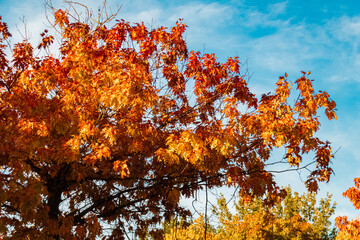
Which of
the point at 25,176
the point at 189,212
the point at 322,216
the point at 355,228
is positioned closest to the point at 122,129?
the point at 25,176

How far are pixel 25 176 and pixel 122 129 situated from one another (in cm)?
217

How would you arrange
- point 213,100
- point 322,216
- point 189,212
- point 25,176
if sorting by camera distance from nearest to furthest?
point 25,176 < point 213,100 < point 189,212 < point 322,216

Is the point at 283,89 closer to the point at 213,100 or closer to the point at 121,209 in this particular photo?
the point at 213,100

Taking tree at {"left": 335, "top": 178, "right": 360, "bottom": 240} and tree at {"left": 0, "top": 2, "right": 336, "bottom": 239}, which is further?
tree at {"left": 335, "top": 178, "right": 360, "bottom": 240}

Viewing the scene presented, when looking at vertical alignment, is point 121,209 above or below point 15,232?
above

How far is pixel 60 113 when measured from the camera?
28.1ft

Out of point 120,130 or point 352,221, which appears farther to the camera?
point 352,221

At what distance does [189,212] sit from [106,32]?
5.85m

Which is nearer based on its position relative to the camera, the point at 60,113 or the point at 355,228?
the point at 60,113

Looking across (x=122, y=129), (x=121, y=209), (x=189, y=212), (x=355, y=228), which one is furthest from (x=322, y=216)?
(x=122, y=129)

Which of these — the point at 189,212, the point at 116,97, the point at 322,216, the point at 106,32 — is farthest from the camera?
the point at 322,216

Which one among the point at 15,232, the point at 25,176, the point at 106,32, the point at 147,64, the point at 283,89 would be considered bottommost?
the point at 15,232

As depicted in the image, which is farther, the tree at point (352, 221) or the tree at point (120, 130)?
the tree at point (352, 221)

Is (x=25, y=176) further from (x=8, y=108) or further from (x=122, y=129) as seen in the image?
(x=122, y=129)
